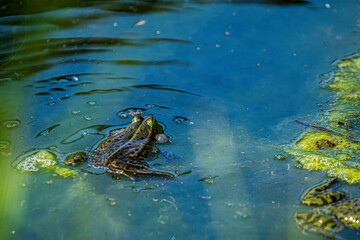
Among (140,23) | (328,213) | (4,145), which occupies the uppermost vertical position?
(140,23)

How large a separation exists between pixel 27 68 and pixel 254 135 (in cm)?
327

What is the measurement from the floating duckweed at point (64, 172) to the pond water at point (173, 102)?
6 centimetres

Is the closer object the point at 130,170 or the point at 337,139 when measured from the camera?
the point at 130,170

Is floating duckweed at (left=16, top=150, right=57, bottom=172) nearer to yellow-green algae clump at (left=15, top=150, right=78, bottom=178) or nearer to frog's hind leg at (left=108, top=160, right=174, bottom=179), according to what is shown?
yellow-green algae clump at (left=15, top=150, right=78, bottom=178)

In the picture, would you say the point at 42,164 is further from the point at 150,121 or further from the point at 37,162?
the point at 150,121

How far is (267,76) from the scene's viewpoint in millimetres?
5316

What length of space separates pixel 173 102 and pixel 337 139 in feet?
6.33

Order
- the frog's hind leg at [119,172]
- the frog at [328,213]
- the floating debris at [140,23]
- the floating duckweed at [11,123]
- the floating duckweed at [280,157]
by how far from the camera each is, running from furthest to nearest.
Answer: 1. the floating debris at [140,23]
2. the floating duckweed at [11,123]
3. the floating duckweed at [280,157]
4. the frog's hind leg at [119,172]
5. the frog at [328,213]

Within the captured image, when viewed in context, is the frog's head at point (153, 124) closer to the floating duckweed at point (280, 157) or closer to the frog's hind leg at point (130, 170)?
the frog's hind leg at point (130, 170)

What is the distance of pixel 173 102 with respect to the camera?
4.86 m

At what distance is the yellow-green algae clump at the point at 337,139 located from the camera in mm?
3905

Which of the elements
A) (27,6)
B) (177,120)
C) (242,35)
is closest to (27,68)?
(27,6)

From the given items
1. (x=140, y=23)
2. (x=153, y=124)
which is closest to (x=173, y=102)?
(x=153, y=124)

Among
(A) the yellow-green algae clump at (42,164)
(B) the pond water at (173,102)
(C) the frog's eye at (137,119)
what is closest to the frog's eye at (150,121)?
(C) the frog's eye at (137,119)
